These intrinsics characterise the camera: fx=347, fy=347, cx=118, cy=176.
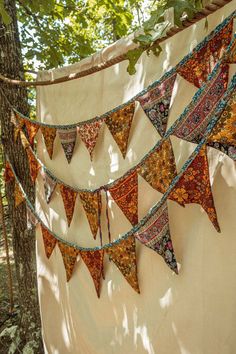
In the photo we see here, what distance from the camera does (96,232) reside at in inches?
60.6

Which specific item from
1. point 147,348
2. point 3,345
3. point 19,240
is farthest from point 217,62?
point 3,345

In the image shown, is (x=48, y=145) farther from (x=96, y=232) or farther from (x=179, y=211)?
(x=179, y=211)

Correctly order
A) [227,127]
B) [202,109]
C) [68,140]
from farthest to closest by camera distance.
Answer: [68,140], [202,109], [227,127]

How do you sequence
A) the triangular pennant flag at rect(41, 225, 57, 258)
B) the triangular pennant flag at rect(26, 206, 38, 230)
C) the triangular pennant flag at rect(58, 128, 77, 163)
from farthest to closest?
the triangular pennant flag at rect(26, 206, 38, 230), the triangular pennant flag at rect(41, 225, 57, 258), the triangular pennant flag at rect(58, 128, 77, 163)

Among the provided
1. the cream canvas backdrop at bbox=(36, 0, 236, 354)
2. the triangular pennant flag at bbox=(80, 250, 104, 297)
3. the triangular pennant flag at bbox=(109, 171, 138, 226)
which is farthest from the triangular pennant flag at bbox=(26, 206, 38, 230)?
the triangular pennant flag at bbox=(109, 171, 138, 226)

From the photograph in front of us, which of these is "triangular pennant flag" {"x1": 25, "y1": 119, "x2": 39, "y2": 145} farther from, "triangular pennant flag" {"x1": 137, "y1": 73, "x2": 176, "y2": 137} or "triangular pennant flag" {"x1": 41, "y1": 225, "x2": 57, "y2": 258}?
"triangular pennant flag" {"x1": 137, "y1": 73, "x2": 176, "y2": 137}

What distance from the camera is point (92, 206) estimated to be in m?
1.52

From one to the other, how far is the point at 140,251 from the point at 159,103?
572 mm

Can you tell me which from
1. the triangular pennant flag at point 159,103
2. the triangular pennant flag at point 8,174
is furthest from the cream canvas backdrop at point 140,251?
the triangular pennant flag at point 8,174

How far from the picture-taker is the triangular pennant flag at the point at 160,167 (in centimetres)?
116

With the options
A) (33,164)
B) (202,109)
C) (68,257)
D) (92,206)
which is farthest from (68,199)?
(202,109)

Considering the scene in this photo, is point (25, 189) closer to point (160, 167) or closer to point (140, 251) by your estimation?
point (140, 251)

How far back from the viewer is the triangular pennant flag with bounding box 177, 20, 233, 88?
100 centimetres

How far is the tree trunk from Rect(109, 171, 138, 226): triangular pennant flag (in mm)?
999
